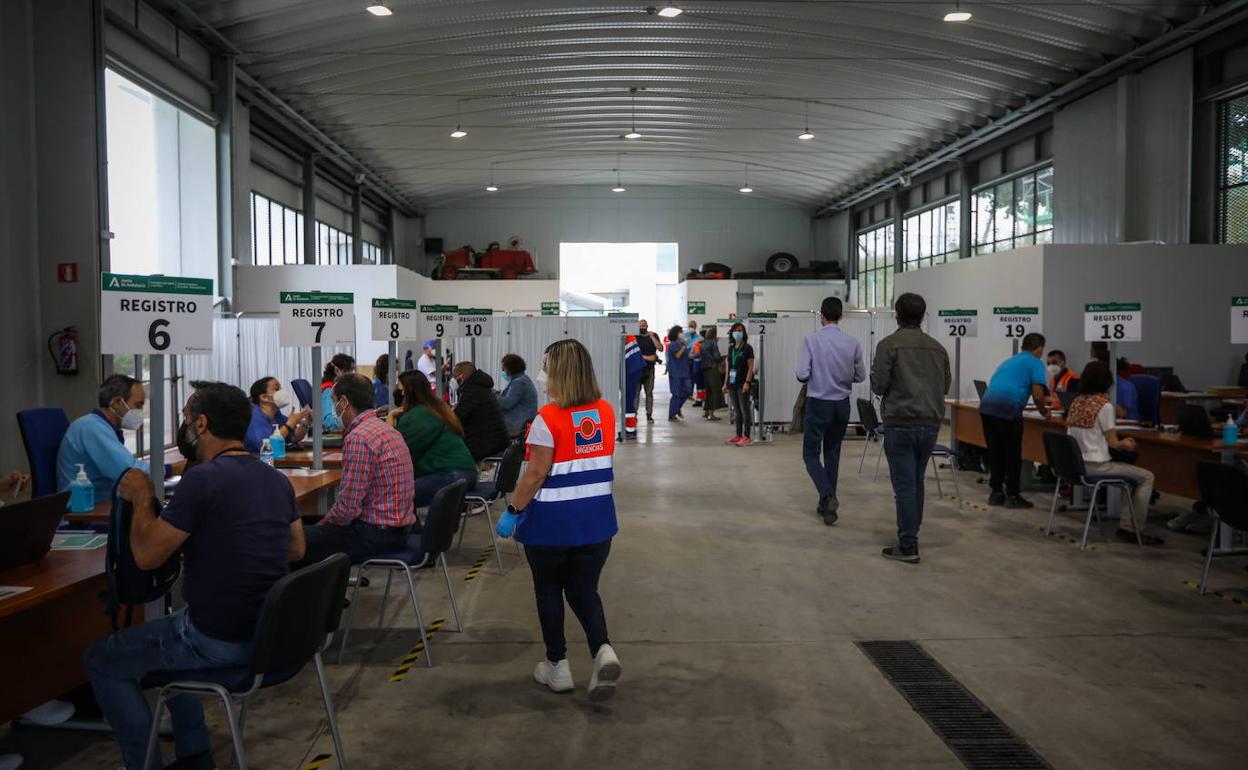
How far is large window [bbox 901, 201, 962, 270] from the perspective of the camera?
19.3 meters

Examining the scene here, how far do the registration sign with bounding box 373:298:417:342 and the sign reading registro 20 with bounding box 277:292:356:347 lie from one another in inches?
53.3

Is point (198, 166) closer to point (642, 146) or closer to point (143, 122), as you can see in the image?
point (143, 122)

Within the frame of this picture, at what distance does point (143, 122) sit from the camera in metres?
11.0

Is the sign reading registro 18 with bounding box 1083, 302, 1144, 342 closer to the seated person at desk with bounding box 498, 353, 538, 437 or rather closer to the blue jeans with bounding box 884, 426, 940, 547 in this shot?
the blue jeans with bounding box 884, 426, 940, 547

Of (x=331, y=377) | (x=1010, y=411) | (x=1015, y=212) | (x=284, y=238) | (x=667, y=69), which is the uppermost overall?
(x=667, y=69)

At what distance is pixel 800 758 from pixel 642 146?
57.3 feet

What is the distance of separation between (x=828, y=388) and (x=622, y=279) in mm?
22459

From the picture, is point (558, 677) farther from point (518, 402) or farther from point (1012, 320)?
point (1012, 320)

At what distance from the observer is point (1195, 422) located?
6652 mm

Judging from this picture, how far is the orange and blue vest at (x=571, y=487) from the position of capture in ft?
11.8

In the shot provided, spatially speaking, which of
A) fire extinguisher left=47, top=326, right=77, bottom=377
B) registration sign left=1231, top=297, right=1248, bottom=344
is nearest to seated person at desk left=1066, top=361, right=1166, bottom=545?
registration sign left=1231, top=297, right=1248, bottom=344

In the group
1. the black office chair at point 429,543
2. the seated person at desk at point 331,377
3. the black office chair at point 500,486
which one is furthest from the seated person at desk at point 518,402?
the black office chair at point 429,543

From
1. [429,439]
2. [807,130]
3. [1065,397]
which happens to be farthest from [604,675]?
[807,130]

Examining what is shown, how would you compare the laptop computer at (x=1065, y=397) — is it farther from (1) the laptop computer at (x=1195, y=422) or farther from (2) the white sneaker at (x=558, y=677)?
(2) the white sneaker at (x=558, y=677)
